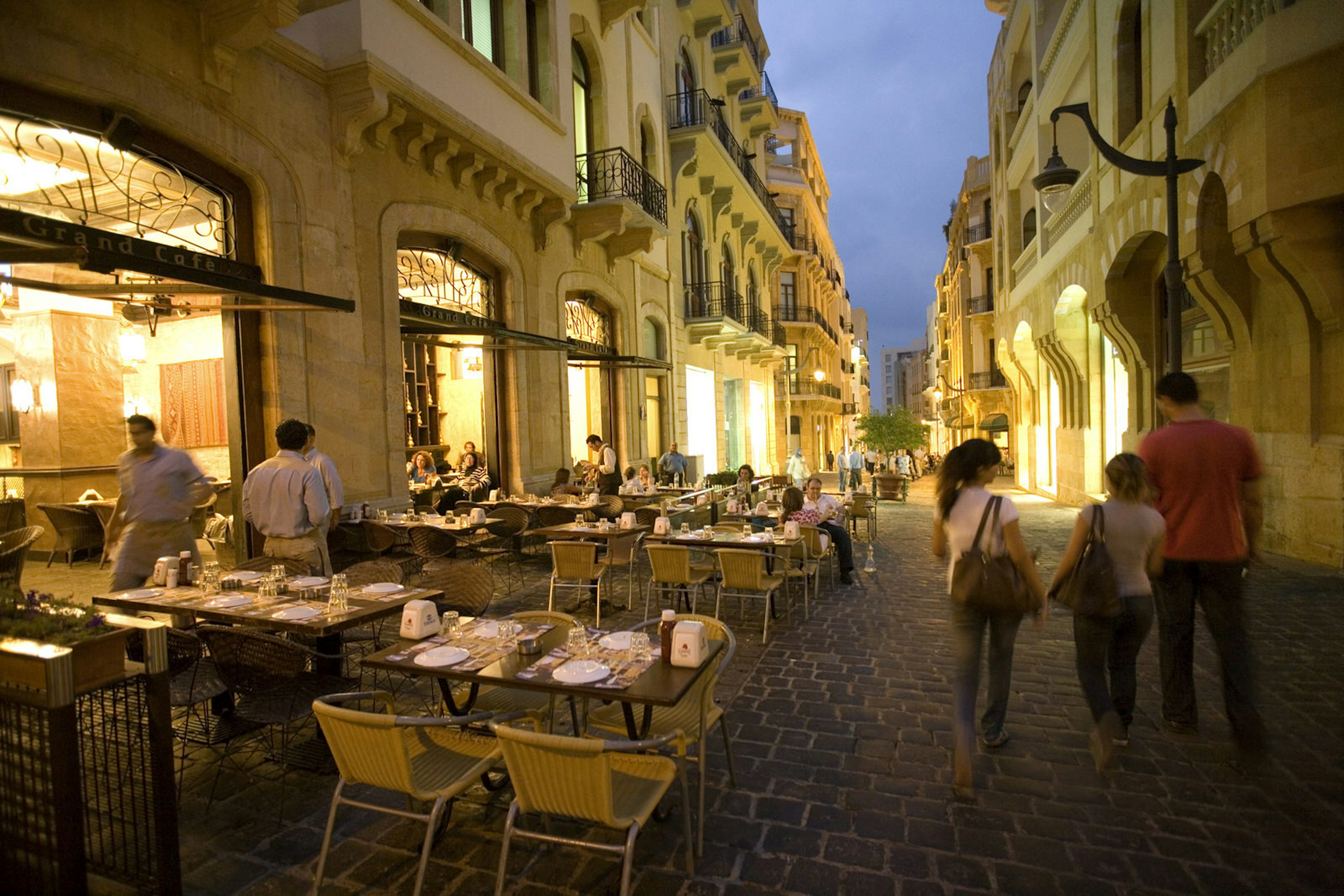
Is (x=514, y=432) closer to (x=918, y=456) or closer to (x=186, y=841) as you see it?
(x=186, y=841)

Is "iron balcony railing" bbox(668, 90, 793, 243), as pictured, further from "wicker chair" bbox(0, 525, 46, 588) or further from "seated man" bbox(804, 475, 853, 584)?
"wicker chair" bbox(0, 525, 46, 588)

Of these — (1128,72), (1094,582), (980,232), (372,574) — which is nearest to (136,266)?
(372,574)

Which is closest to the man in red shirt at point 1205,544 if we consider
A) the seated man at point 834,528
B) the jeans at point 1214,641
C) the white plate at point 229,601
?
the jeans at point 1214,641

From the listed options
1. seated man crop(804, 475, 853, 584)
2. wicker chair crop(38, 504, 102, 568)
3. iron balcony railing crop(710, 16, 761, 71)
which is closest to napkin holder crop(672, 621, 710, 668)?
seated man crop(804, 475, 853, 584)

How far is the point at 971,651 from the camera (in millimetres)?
3713

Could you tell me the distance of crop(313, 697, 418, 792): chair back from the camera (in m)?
2.74

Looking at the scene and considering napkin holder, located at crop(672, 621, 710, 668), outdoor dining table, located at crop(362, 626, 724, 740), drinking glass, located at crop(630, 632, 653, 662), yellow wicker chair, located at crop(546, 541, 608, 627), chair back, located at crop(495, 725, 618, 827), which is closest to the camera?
chair back, located at crop(495, 725, 618, 827)

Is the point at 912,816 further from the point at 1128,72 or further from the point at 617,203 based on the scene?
the point at 1128,72

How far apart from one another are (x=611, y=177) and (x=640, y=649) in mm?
13070

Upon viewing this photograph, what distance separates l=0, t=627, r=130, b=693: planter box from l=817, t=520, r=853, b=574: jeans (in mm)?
7261

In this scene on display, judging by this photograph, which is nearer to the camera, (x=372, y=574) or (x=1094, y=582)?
(x=1094, y=582)

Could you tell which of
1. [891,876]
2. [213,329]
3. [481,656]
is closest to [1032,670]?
[891,876]

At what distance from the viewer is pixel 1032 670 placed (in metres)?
5.43

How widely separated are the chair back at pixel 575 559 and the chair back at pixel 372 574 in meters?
1.85
